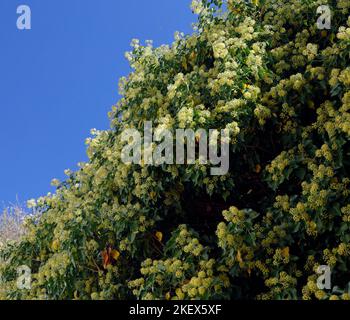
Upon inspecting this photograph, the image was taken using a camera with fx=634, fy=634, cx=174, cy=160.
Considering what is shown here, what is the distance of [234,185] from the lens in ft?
14.7

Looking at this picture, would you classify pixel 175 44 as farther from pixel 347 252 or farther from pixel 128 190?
pixel 347 252

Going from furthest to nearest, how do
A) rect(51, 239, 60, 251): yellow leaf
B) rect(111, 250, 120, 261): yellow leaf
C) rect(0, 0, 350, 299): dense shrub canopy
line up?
1. rect(51, 239, 60, 251): yellow leaf
2. rect(111, 250, 120, 261): yellow leaf
3. rect(0, 0, 350, 299): dense shrub canopy

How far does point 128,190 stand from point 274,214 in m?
1.14

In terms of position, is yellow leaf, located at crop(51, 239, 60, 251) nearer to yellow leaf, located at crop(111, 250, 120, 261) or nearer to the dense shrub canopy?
the dense shrub canopy

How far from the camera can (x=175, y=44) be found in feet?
18.5

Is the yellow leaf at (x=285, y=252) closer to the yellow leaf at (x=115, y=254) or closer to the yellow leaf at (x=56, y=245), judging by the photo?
the yellow leaf at (x=115, y=254)

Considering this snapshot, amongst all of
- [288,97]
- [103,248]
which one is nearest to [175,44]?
[288,97]

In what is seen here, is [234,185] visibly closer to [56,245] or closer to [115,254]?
[115,254]

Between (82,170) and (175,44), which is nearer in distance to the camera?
(175,44)

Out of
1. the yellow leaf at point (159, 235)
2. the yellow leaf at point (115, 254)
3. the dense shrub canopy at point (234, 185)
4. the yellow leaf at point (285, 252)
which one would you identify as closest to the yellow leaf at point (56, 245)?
the dense shrub canopy at point (234, 185)

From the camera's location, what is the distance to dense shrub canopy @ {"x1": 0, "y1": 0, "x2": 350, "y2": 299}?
13.0 ft

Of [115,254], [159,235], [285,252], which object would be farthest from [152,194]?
[285,252]

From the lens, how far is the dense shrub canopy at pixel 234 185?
156 inches

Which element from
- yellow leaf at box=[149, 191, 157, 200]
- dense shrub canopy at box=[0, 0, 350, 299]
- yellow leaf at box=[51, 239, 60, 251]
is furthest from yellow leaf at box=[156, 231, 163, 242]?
yellow leaf at box=[51, 239, 60, 251]
